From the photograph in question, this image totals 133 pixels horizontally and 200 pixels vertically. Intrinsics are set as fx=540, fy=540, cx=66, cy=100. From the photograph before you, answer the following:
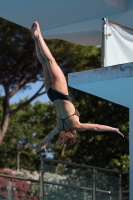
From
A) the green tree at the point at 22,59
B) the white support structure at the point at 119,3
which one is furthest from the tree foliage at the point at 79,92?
the white support structure at the point at 119,3

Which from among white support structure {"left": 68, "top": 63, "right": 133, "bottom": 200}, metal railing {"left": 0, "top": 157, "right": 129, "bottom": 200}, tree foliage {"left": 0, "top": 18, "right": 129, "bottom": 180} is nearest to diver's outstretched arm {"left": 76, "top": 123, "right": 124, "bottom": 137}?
white support structure {"left": 68, "top": 63, "right": 133, "bottom": 200}

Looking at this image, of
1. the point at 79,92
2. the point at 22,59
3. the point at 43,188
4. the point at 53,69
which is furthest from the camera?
the point at 22,59

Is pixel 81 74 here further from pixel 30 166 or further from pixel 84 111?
pixel 30 166

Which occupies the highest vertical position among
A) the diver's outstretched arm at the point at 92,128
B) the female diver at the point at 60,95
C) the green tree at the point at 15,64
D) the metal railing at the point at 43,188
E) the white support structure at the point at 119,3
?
the green tree at the point at 15,64

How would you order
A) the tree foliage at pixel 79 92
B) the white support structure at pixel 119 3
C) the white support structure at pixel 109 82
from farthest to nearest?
the tree foliage at pixel 79 92 < the white support structure at pixel 119 3 < the white support structure at pixel 109 82

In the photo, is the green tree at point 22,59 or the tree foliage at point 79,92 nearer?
the tree foliage at point 79,92

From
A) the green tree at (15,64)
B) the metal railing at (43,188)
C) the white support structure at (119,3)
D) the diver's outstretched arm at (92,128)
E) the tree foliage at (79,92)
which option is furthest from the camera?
the green tree at (15,64)

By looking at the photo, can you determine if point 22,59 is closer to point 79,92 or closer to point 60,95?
point 79,92

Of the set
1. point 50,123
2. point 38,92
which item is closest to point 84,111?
point 38,92

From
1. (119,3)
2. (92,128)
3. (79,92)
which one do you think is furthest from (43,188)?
(79,92)

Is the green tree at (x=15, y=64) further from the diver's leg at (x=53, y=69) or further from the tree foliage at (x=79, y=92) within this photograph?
the diver's leg at (x=53, y=69)

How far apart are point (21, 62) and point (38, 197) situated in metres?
13.5

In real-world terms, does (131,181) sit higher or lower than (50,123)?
lower

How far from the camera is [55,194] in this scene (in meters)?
A: 11.8
